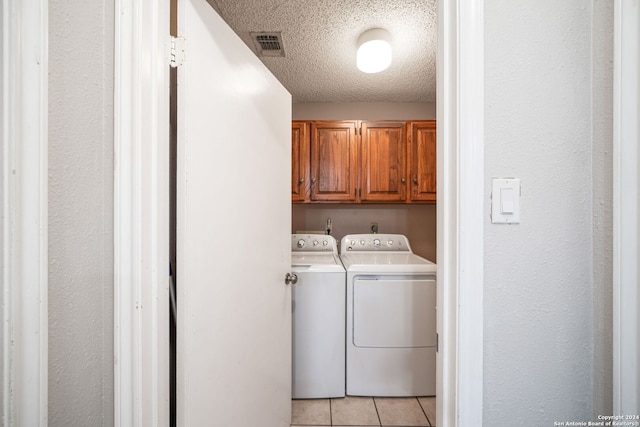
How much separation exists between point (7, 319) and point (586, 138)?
128 cm

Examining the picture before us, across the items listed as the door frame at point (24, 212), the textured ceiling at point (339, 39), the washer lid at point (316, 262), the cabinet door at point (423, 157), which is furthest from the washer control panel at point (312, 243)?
the door frame at point (24, 212)

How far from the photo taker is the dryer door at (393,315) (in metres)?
1.77

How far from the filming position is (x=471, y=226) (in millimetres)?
652

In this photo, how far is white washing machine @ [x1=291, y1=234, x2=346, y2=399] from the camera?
5.76ft

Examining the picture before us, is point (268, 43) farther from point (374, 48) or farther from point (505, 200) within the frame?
point (505, 200)

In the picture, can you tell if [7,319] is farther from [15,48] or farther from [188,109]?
[188,109]

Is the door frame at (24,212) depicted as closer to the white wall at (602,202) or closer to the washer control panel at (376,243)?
the white wall at (602,202)

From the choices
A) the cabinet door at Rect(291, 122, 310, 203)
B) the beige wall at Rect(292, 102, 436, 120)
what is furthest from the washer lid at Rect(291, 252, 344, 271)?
→ the beige wall at Rect(292, 102, 436, 120)

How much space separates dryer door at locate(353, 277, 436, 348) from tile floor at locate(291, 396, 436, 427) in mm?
375

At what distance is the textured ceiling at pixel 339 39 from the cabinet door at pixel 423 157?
0.47 m

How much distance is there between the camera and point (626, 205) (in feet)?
1.98

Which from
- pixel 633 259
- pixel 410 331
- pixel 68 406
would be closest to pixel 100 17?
pixel 68 406

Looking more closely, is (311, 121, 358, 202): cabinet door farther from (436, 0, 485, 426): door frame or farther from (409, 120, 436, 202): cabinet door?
(436, 0, 485, 426): door frame

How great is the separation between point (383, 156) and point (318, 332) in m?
1.69
